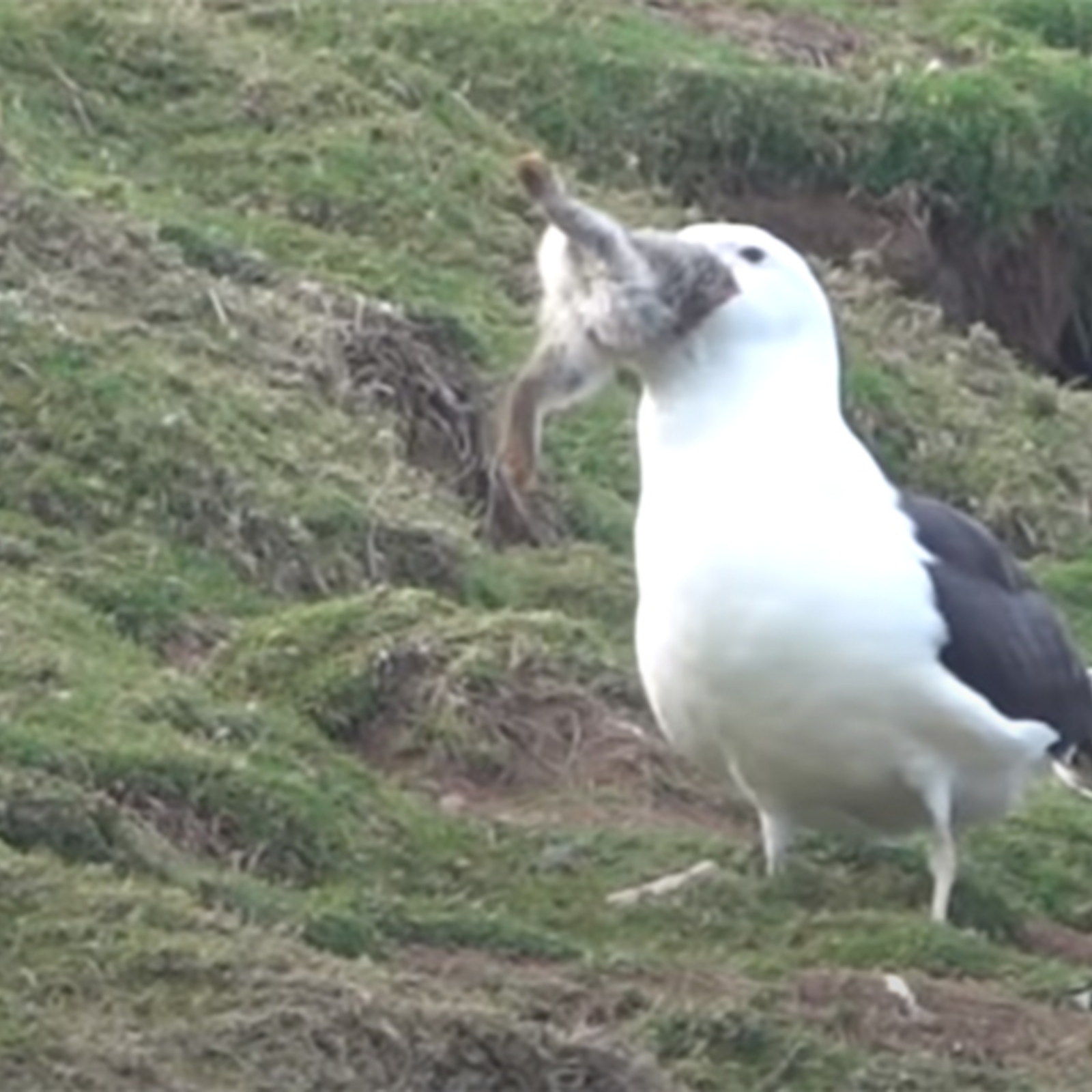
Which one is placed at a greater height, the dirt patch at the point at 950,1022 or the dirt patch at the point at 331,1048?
the dirt patch at the point at 331,1048

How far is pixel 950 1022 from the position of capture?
9.07 metres

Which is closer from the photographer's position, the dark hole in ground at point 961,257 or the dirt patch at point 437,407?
the dirt patch at point 437,407

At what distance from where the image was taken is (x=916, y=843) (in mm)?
10641

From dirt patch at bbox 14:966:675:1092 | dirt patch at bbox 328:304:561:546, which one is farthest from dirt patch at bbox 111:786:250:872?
dirt patch at bbox 328:304:561:546

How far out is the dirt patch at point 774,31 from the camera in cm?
1873

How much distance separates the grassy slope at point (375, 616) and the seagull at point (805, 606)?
0.29 m

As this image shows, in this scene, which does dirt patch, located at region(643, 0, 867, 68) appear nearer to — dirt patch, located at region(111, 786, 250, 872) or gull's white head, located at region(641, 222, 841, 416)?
gull's white head, located at region(641, 222, 841, 416)

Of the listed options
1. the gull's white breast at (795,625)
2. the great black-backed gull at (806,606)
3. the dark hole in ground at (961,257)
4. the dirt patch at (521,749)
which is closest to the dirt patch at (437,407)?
the dirt patch at (521,749)

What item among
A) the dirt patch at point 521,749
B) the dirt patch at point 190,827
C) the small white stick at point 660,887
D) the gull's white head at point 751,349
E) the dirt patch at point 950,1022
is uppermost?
the gull's white head at point 751,349

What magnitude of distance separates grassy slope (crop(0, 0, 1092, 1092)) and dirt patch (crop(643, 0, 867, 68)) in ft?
1.98

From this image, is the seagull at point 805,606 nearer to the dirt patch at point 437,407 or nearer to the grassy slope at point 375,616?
the grassy slope at point 375,616

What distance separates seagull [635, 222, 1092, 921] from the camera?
9531mm

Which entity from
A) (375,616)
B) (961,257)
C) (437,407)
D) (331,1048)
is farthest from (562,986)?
(961,257)

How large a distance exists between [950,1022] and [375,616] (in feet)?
8.46
